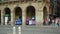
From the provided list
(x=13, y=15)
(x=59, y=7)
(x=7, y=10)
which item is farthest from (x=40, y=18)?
(x=59, y=7)

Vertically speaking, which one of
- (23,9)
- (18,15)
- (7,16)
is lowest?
(7,16)

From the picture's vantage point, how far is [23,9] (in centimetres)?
4953

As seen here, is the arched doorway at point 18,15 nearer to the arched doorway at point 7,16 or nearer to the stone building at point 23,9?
the stone building at point 23,9

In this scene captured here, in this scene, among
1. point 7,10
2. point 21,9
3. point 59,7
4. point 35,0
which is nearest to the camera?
point 35,0

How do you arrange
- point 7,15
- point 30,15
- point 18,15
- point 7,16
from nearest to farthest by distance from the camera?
point 30,15 < point 18,15 < point 7,16 < point 7,15

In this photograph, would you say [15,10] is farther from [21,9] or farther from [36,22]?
[36,22]

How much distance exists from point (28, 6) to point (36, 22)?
467cm

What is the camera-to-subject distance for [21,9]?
5050cm

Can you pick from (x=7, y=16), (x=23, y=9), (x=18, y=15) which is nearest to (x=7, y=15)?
(x=7, y=16)

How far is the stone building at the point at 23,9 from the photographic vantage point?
155 feet

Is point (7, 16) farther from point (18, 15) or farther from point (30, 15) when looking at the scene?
point (30, 15)

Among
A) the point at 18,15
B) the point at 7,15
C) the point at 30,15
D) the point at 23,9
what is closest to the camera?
the point at 23,9

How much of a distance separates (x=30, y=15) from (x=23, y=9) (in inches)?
94.5

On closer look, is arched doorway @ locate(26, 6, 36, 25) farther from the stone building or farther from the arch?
the arch
